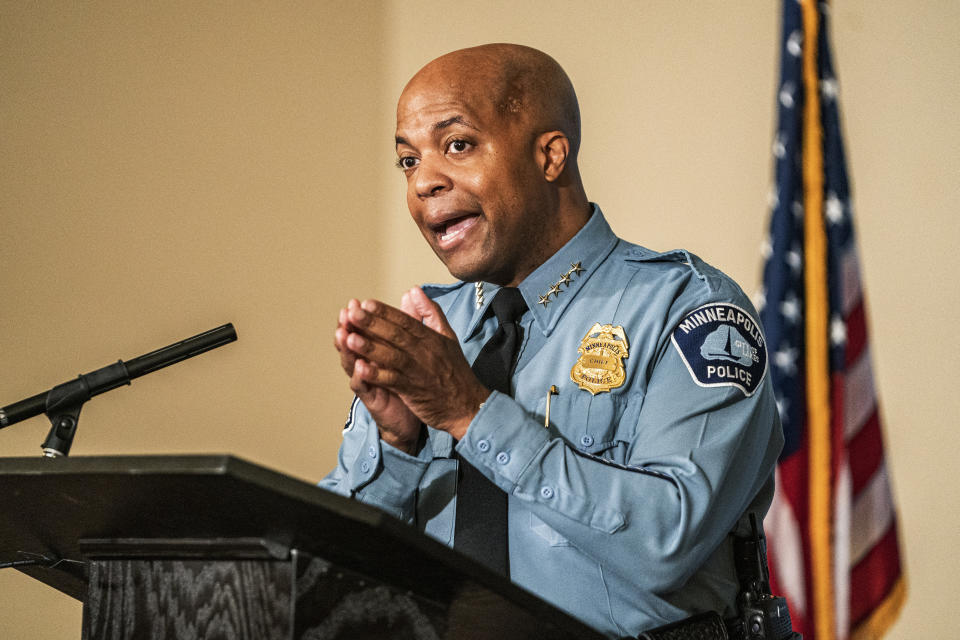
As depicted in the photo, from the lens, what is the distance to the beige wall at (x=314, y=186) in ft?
8.02

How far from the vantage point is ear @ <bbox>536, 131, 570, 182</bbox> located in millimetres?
1671

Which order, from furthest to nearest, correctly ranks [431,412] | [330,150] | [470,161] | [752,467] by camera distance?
[330,150]
[470,161]
[752,467]
[431,412]

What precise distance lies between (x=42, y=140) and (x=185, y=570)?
189 centimetres

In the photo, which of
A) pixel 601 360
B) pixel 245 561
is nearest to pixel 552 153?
pixel 601 360

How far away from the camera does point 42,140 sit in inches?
99.4

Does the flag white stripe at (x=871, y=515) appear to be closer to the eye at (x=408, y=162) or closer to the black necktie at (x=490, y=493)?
the black necktie at (x=490, y=493)

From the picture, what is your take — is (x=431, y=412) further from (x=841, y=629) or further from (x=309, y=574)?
(x=841, y=629)

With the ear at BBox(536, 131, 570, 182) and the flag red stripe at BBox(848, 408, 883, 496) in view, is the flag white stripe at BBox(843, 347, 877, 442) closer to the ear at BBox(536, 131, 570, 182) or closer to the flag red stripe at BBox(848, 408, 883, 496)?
the flag red stripe at BBox(848, 408, 883, 496)

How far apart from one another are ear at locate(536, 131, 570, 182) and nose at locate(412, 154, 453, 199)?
18 centimetres

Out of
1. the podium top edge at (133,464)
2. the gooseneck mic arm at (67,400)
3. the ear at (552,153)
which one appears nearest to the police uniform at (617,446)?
the ear at (552,153)

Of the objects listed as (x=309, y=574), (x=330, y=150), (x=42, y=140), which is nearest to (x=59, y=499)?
(x=309, y=574)

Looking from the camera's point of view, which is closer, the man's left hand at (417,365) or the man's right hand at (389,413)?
the man's left hand at (417,365)

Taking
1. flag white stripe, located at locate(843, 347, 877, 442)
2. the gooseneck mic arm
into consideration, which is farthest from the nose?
flag white stripe, located at locate(843, 347, 877, 442)

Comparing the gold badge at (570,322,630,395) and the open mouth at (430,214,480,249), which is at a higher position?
the open mouth at (430,214,480,249)
